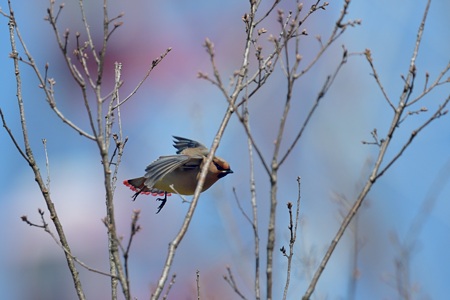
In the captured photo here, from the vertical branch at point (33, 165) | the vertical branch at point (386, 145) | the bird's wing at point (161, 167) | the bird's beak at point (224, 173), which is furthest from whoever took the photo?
the bird's beak at point (224, 173)

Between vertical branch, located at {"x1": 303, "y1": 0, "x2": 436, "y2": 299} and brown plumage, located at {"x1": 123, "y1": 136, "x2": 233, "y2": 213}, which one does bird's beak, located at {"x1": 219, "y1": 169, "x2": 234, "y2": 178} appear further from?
vertical branch, located at {"x1": 303, "y1": 0, "x2": 436, "y2": 299}

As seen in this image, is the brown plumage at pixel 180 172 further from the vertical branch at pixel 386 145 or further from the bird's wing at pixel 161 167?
the vertical branch at pixel 386 145

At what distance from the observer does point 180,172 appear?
12.5 ft

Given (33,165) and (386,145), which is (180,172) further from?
(386,145)

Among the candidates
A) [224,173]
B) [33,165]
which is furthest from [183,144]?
[33,165]

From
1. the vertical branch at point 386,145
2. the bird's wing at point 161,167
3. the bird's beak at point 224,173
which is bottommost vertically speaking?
the vertical branch at point 386,145

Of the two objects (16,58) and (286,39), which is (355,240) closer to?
(286,39)

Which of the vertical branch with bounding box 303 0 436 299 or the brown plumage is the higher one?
A: the brown plumage

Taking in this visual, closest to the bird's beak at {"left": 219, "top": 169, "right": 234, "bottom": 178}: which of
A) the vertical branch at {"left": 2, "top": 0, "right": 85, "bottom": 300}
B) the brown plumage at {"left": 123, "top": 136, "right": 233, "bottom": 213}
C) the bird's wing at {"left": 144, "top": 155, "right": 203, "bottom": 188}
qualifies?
the brown plumage at {"left": 123, "top": 136, "right": 233, "bottom": 213}

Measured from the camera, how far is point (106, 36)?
7.77 feet

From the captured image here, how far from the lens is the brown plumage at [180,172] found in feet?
11.6

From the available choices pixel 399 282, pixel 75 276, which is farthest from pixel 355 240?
pixel 75 276

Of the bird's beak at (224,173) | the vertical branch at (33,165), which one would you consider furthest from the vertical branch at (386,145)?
the bird's beak at (224,173)

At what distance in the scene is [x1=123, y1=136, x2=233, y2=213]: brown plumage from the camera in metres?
3.53
